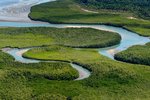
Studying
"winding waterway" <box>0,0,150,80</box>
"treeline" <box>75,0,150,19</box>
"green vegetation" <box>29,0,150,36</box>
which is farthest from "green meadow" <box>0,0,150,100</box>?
"treeline" <box>75,0,150,19</box>

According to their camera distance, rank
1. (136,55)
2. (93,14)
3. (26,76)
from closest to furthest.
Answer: (26,76)
(136,55)
(93,14)

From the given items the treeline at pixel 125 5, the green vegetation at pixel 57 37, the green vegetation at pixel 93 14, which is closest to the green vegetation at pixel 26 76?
the green vegetation at pixel 57 37

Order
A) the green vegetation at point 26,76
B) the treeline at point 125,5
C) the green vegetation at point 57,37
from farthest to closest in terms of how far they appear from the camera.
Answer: the treeline at point 125,5 → the green vegetation at point 57,37 → the green vegetation at point 26,76

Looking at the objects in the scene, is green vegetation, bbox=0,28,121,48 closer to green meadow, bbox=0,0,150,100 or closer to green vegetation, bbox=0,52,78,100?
green meadow, bbox=0,0,150,100

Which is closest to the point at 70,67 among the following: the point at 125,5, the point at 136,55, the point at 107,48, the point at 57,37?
the point at 136,55

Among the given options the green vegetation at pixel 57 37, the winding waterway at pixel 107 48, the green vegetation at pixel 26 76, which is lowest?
the winding waterway at pixel 107 48

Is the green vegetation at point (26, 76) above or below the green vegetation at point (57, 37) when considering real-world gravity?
above

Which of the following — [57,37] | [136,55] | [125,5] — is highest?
[125,5]

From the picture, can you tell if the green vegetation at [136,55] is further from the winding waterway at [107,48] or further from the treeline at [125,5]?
the treeline at [125,5]

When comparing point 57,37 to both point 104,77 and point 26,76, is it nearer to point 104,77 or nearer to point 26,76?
point 26,76
